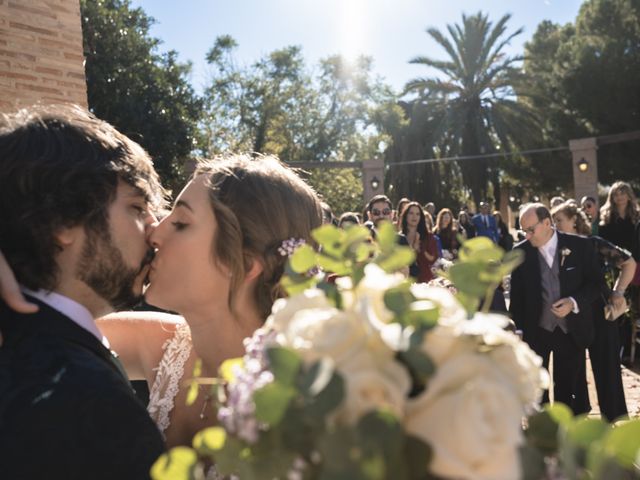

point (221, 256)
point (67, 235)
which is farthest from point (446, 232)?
point (67, 235)

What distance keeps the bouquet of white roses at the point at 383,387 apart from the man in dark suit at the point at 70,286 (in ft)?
1.92

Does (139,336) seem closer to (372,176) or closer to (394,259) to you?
(394,259)

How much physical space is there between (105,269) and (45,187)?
0.88 ft

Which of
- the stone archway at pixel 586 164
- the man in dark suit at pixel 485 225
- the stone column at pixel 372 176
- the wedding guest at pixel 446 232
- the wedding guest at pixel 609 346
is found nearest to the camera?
the wedding guest at pixel 609 346

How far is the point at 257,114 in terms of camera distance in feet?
115

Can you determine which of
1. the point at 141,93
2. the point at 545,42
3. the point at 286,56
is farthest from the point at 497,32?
the point at 141,93

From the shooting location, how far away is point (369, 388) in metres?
0.65

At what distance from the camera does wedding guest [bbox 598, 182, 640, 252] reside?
7660 millimetres

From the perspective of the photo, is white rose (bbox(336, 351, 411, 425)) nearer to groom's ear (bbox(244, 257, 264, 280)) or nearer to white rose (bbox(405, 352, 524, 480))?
white rose (bbox(405, 352, 524, 480))

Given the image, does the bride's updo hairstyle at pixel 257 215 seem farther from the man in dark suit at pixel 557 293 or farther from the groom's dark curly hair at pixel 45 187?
the man in dark suit at pixel 557 293

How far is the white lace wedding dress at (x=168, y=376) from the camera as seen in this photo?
2.46 m

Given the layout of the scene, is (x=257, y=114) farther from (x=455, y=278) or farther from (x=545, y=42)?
(x=455, y=278)

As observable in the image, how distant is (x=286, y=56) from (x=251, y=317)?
35.1 m

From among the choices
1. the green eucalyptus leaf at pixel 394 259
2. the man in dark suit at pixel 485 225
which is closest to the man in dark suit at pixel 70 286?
the green eucalyptus leaf at pixel 394 259
